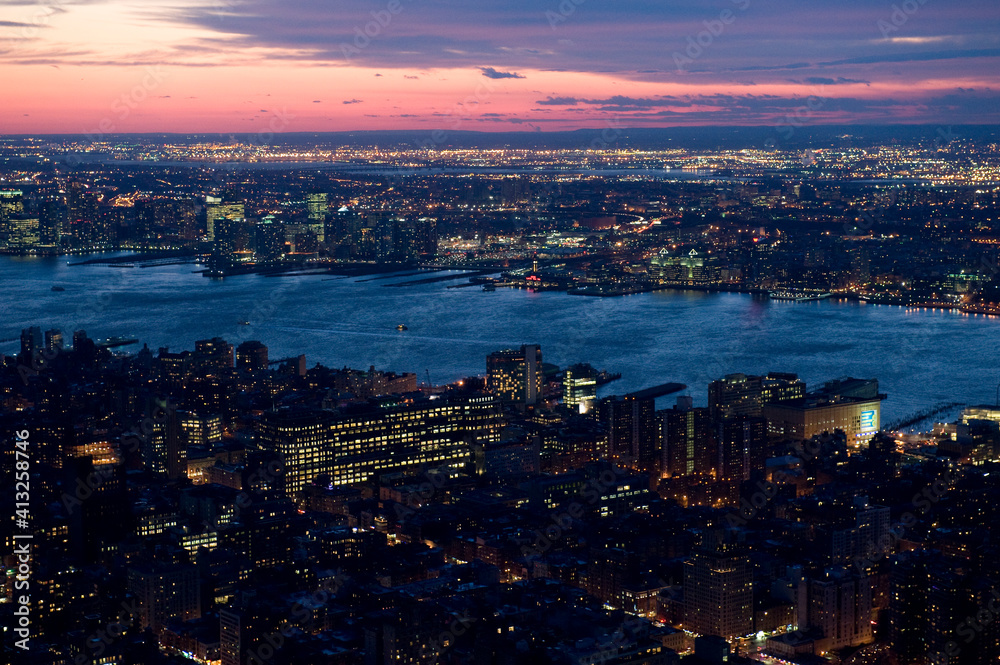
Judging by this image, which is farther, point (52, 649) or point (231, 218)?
point (231, 218)

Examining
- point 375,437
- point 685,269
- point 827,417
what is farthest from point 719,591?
point 685,269

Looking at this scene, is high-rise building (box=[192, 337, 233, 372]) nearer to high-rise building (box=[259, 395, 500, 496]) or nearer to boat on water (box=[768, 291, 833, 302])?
high-rise building (box=[259, 395, 500, 496])

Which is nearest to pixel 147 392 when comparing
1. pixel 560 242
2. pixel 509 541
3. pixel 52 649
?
pixel 509 541

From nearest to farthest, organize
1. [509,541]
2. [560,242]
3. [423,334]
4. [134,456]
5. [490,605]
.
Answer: [490,605]
[509,541]
[134,456]
[423,334]
[560,242]

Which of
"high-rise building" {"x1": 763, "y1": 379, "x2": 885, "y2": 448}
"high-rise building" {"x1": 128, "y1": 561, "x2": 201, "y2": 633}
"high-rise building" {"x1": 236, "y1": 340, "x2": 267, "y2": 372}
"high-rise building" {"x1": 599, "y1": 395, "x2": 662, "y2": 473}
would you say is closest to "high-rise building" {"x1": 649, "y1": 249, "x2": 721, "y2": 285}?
"high-rise building" {"x1": 236, "y1": 340, "x2": 267, "y2": 372}

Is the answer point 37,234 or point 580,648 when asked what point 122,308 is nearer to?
point 37,234

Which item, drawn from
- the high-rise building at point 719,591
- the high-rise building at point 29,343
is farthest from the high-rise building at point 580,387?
the high-rise building at point 29,343
